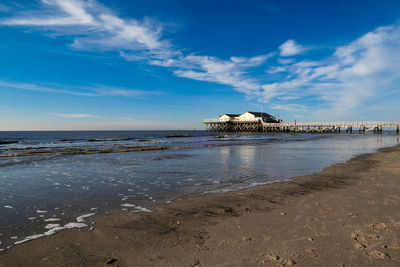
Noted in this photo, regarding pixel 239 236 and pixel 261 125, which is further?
pixel 261 125

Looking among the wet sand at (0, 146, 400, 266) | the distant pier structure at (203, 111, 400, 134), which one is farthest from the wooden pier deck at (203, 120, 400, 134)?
the wet sand at (0, 146, 400, 266)

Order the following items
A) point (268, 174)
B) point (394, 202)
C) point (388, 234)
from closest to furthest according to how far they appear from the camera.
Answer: point (388, 234)
point (394, 202)
point (268, 174)

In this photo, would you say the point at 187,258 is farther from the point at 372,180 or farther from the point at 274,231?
the point at 372,180

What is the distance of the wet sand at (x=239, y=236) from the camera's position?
10.4 ft

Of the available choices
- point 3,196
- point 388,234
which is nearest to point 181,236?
point 388,234

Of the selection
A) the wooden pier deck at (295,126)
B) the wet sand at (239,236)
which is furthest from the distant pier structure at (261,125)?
the wet sand at (239,236)

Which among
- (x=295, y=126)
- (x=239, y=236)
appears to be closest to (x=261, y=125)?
(x=295, y=126)

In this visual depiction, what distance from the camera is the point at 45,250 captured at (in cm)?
347

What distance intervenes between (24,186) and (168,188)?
524 centimetres

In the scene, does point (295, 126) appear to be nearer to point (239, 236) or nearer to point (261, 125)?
point (261, 125)

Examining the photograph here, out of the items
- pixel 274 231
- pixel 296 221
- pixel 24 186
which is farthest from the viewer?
pixel 24 186

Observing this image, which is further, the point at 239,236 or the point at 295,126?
the point at 295,126

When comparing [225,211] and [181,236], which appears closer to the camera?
[181,236]

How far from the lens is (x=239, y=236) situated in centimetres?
385
